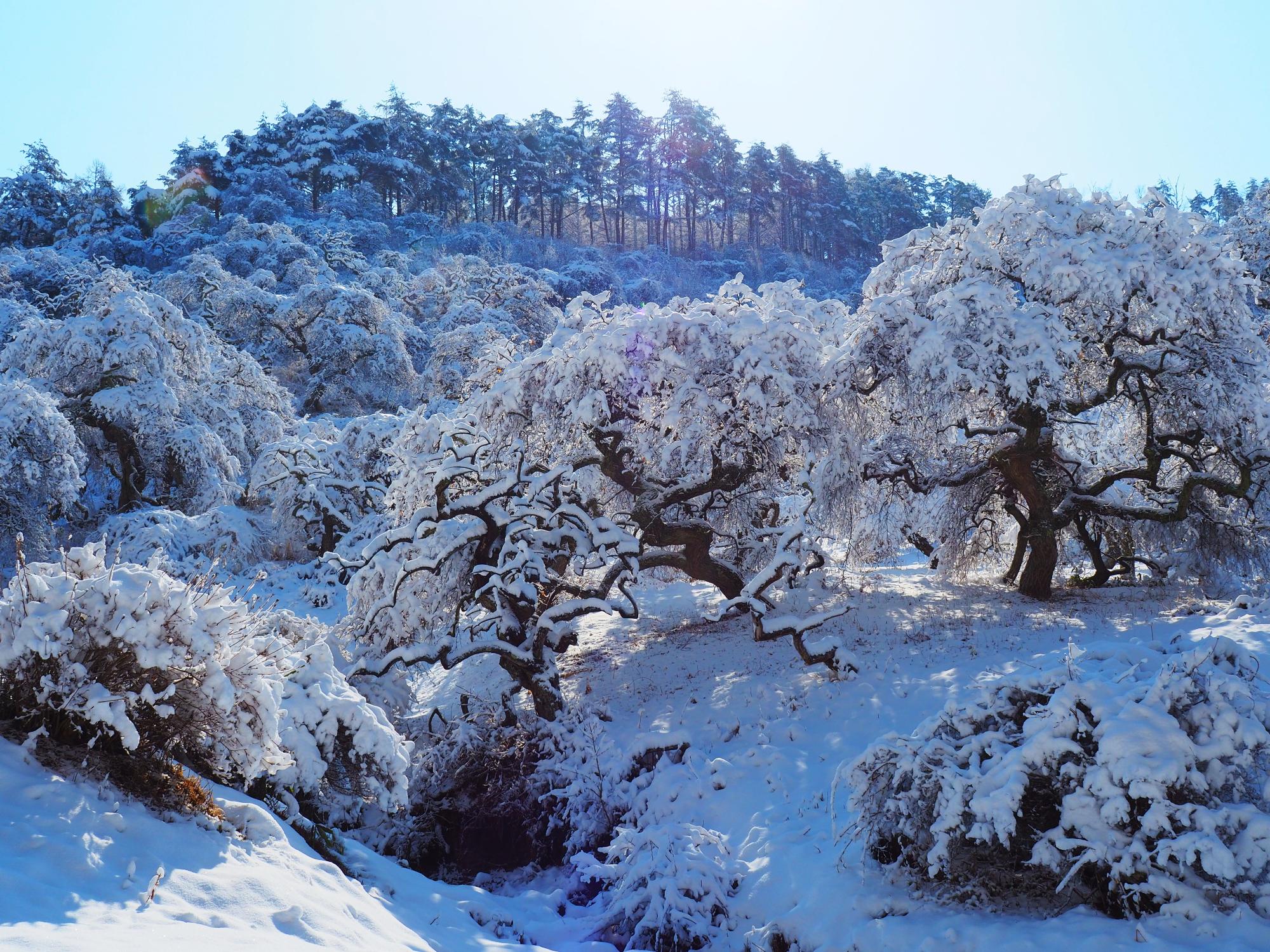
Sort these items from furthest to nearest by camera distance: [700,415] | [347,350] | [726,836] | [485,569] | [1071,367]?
1. [347,350]
2. [1071,367]
3. [700,415]
4. [485,569]
5. [726,836]

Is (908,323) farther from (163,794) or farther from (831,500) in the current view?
(163,794)

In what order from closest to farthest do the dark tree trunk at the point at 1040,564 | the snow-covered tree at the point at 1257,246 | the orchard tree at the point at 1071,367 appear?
the orchard tree at the point at 1071,367 → the dark tree trunk at the point at 1040,564 → the snow-covered tree at the point at 1257,246

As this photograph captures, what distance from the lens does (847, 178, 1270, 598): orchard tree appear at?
11727mm

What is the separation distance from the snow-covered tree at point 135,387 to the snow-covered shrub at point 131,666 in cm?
1777

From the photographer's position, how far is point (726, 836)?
8.46 m

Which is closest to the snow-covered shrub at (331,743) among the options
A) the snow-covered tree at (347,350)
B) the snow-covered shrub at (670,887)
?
the snow-covered shrub at (670,887)

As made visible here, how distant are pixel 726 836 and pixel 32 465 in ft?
54.7

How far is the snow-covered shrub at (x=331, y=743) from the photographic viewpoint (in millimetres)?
6699

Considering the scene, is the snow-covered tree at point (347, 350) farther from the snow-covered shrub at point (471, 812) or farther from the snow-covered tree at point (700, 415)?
the snow-covered shrub at point (471, 812)

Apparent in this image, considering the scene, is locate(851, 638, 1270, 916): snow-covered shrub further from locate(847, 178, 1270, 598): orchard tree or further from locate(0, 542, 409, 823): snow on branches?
locate(847, 178, 1270, 598): orchard tree

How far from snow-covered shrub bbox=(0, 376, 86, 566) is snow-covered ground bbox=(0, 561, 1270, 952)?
12.5 meters

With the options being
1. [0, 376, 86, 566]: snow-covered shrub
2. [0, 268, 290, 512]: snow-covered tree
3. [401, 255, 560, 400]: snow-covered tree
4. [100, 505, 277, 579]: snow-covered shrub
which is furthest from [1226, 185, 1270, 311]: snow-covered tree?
[0, 376, 86, 566]: snow-covered shrub

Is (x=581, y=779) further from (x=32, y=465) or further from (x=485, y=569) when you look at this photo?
(x=32, y=465)

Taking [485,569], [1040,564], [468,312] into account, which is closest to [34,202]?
[468,312]
